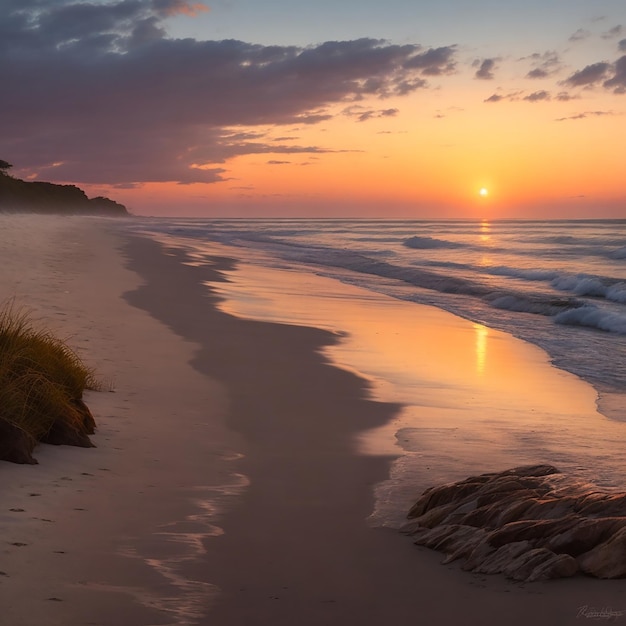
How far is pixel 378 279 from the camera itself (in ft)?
105

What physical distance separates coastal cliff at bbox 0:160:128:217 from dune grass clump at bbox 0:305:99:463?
129m

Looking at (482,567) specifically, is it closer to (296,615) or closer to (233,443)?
(296,615)

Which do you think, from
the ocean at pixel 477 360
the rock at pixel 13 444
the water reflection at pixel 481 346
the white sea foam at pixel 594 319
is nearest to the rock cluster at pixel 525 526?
the ocean at pixel 477 360

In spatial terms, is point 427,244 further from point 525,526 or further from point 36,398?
point 525,526

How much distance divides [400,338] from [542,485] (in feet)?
31.2

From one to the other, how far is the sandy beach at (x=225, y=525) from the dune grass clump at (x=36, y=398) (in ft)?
0.54

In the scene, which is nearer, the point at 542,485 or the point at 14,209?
the point at 542,485

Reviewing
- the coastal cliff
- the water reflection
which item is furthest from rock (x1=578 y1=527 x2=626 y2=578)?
the coastal cliff

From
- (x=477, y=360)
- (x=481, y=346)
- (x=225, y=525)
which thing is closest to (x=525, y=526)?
(x=225, y=525)

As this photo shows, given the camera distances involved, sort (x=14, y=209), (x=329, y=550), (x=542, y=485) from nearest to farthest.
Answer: (x=329, y=550) → (x=542, y=485) → (x=14, y=209)

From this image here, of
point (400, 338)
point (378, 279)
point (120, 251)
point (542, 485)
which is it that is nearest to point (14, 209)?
point (120, 251)

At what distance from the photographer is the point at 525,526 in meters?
4.87

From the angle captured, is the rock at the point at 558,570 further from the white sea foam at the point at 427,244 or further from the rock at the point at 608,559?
the white sea foam at the point at 427,244

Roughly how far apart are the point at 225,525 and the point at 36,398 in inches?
85.3
